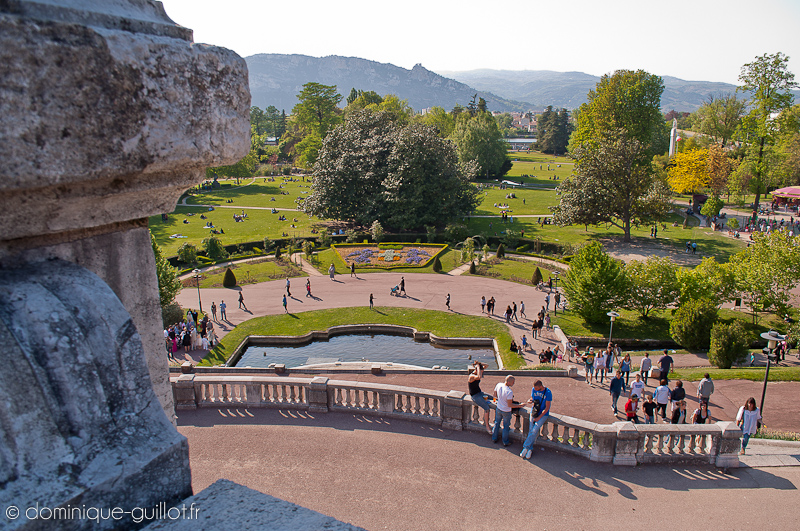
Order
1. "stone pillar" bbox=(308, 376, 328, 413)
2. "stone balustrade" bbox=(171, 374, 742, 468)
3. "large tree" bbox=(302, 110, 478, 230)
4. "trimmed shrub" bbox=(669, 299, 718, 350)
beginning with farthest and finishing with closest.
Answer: "large tree" bbox=(302, 110, 478, 230), "trimmed shrub" bbox=(669, 299, 718, 350), "stone pillar" bbox=(308, 376, 328, 413), "stone balustrade" bbox=(171, 374, 742, 468)

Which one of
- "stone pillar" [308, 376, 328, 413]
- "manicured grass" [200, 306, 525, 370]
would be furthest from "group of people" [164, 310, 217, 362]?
"stone pillar" [308, 376, 328, 413]

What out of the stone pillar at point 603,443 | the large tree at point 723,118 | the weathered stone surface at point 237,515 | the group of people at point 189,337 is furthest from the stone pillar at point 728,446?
the large tree at point 723,118

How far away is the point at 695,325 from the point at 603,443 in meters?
19.6

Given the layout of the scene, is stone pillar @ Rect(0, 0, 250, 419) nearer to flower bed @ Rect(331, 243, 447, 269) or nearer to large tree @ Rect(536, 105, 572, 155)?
flower bed @ Rect(331, 243, 447, 269)

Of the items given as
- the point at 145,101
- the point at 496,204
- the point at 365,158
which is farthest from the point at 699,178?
the point at 145,101

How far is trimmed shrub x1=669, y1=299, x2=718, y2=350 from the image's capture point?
26375mm

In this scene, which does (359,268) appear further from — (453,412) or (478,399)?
(478,399)

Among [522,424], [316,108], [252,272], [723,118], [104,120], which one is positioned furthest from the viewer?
[316,108]

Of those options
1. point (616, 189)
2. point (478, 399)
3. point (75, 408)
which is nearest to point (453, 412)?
point (478, 399)

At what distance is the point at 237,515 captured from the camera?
1973 millimetres

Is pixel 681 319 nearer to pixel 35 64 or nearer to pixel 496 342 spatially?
pixel 496 342

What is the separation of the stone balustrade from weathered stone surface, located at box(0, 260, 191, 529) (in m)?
9.71

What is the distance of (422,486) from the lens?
8852mm

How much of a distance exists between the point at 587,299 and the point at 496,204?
140 feet
